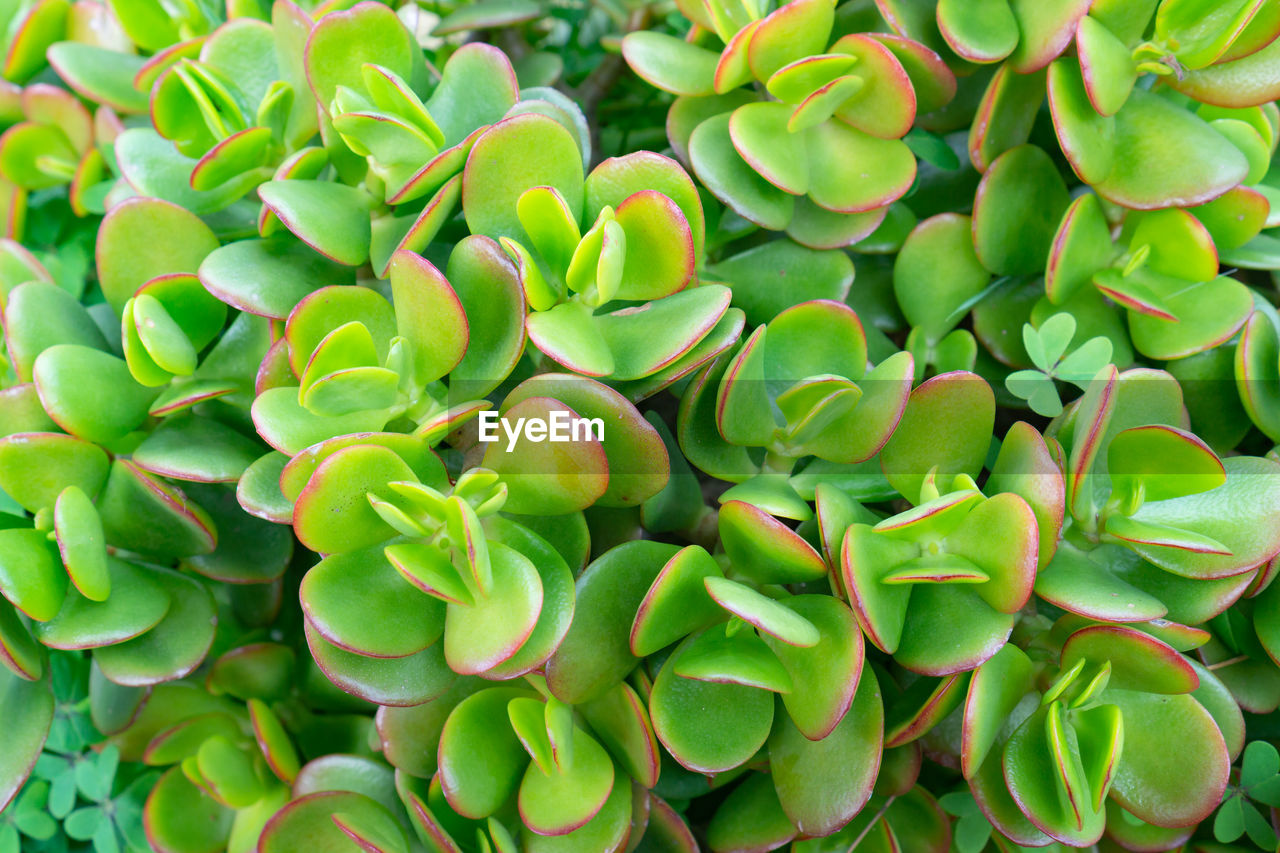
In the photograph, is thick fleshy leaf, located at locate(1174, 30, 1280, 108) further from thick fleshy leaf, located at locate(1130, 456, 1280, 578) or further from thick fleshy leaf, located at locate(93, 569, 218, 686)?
thick fleshy leaf, located at locate(93, 569, 218, 686)

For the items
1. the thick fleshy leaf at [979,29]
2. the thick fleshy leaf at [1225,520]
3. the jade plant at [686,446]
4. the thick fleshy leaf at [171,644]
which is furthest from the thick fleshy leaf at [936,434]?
the thick fleshy leaf at [171,644]

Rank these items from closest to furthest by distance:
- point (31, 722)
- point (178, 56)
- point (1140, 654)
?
point (1140, 654), point (31, 722), point (178, 56)

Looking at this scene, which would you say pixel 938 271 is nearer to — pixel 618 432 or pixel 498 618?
pixel 618 432

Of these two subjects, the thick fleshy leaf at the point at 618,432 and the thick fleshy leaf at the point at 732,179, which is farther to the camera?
the thick fleshy leaf at the point at 732,179

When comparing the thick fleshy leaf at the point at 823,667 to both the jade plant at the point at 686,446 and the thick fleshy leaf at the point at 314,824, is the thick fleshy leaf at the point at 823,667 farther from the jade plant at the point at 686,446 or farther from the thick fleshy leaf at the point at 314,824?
the thick fleshy leaf at the point at 314,824

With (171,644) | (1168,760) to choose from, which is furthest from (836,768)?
(171,644)

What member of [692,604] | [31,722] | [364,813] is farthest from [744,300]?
[31,722]

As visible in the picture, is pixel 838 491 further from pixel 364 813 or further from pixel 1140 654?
pixel 364 813

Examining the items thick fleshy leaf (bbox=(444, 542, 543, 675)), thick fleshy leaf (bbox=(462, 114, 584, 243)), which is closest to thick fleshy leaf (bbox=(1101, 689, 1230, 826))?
thick fleshy leaf (bbox=(444, 542, 543, 675))
